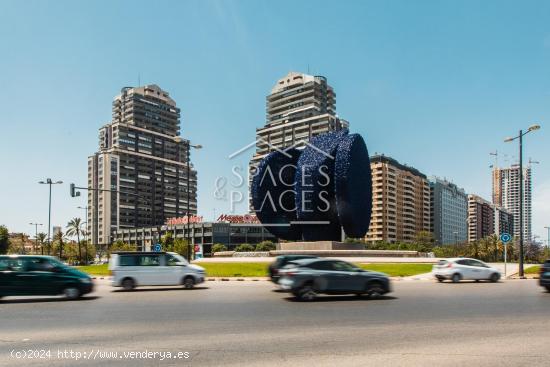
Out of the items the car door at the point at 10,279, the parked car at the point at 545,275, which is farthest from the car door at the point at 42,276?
the parked car at the point at 545,275

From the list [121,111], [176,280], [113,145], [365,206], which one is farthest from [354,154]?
[121,111]

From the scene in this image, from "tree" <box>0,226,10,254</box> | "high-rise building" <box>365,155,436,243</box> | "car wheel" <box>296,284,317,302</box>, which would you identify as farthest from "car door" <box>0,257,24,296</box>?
"high-rise building" <box>365,155,436,243</box>

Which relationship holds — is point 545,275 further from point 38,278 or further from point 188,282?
point 38,278

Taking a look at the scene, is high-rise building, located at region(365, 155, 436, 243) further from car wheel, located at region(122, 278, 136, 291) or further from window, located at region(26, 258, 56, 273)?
window, located at region(26, 258, 56, 273)

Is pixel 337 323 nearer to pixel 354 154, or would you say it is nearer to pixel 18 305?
pixel 18 305

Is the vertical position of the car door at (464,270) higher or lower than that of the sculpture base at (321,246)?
higher

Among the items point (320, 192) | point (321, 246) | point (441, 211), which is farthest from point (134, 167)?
point (321, 246)

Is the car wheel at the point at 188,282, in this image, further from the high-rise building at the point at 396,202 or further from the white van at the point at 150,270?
the high-rise building at the point at 396,202

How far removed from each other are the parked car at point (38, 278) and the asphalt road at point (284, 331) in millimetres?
521

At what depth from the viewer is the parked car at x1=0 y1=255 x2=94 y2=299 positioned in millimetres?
15805

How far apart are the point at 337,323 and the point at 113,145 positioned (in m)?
164

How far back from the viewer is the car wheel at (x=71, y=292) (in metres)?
16.4

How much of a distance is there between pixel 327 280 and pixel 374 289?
6.00 ft

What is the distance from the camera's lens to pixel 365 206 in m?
45.9
